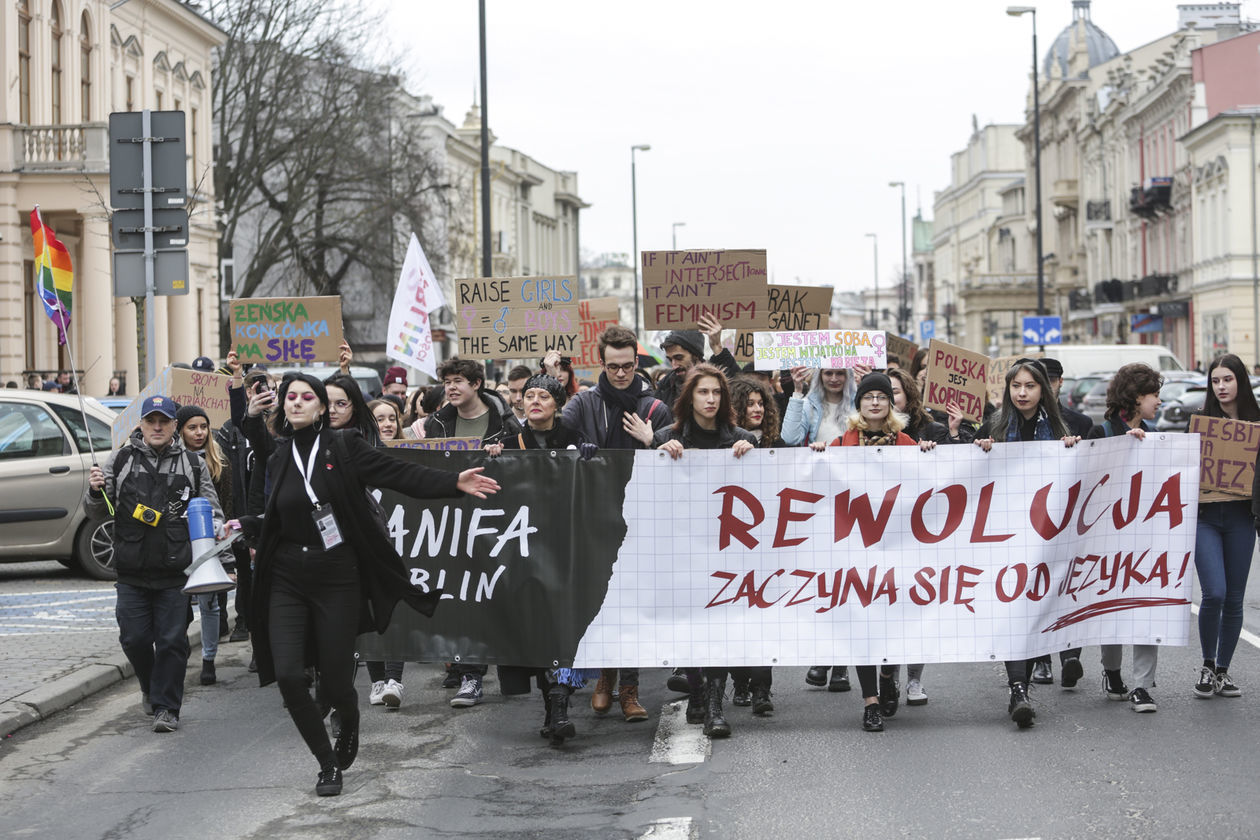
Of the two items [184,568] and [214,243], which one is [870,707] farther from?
[214,243]

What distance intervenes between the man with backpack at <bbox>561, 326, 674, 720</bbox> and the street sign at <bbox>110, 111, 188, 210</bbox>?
4922 millimetres

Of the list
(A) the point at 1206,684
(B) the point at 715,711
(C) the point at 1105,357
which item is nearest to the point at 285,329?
(B) the point at 715,711

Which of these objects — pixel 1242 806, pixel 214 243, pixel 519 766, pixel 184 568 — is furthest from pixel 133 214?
pixel 214 243

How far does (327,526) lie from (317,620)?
39 cm

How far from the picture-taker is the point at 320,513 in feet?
23.7

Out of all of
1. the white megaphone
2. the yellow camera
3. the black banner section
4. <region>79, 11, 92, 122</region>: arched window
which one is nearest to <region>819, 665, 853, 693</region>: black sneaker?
the black banner section

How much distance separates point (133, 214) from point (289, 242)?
1423 inches

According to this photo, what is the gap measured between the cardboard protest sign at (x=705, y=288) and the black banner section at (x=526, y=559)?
18.5 feet

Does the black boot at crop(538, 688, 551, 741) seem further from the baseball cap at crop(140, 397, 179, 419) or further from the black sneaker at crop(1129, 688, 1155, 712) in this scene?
the black sneaker at crop(1129, 688, 1155, 712)

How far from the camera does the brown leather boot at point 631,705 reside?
8.85 meters

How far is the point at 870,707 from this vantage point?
330 inches

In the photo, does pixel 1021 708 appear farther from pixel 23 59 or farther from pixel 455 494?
pixel 23 59

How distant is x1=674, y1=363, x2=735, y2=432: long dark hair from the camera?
8523 mm

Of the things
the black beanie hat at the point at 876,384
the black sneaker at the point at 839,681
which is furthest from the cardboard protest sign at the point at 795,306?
the black beanie hat at the point at 876,384
